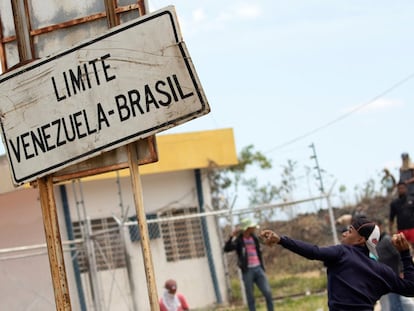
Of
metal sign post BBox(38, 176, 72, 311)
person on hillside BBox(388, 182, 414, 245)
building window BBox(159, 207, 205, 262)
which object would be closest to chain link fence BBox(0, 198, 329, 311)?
building window BBox(159, 207, 205, 262)

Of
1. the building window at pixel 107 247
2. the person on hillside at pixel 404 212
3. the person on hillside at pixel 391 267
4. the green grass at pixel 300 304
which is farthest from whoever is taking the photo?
the building window at pixel 107 247

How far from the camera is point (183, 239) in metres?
24.1

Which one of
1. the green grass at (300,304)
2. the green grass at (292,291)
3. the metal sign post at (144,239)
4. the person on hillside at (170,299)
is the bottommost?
the green grass at (300,304)

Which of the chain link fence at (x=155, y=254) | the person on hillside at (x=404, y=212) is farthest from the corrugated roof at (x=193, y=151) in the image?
the person on hillside at (x=404, y=212)

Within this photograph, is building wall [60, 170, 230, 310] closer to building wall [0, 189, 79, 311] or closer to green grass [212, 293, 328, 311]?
green grass [212, 293, 328, 311]

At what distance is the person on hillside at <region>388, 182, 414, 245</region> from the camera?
17.0 m

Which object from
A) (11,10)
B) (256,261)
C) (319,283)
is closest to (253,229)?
(256,261)

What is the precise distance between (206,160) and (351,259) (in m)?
16.5

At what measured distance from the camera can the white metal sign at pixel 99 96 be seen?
5.30 m

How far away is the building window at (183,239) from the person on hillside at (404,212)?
719cm

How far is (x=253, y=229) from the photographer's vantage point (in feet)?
59.0

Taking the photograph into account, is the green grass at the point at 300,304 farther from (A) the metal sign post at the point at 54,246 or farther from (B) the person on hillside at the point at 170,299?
(A) the metal sign post at the point at 54,246

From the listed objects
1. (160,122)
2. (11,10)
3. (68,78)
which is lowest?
(160,122)

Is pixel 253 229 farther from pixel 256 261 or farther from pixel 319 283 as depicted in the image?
pixel 319 283
